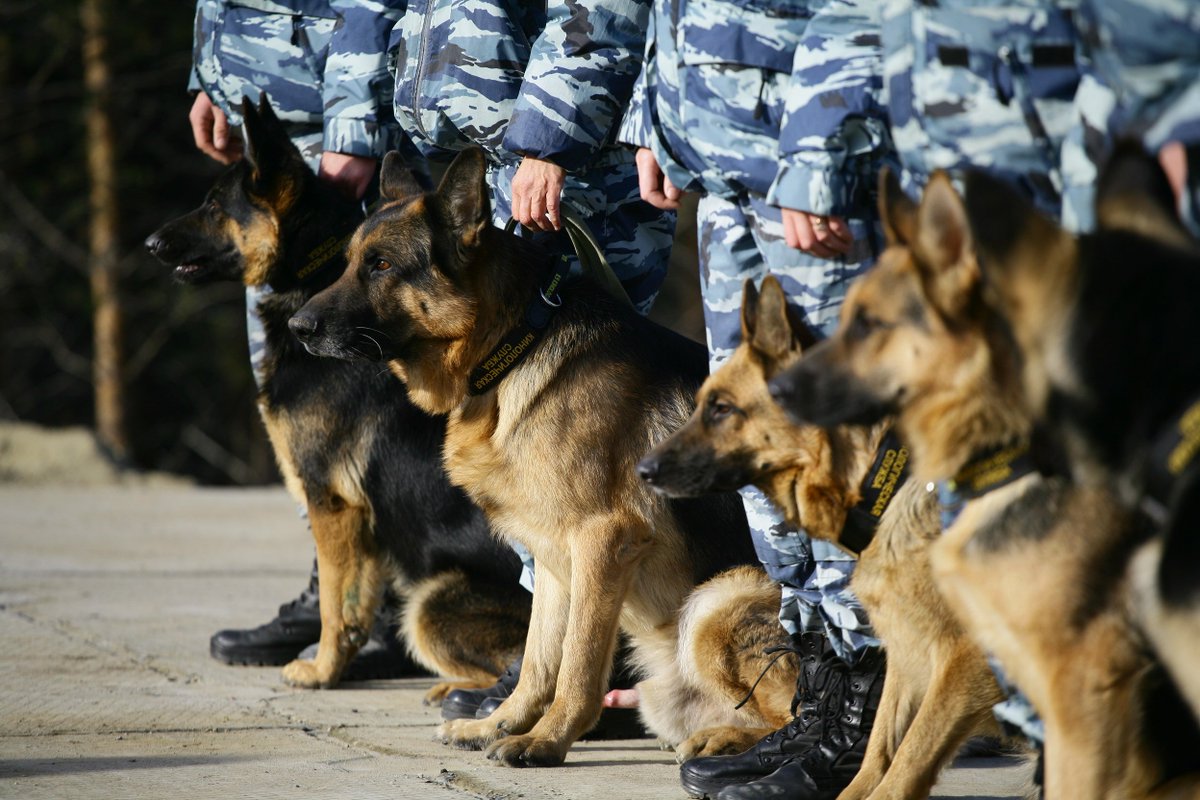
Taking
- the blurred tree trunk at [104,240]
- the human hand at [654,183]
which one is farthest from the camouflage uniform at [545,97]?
the blurred tree trunk at [104,240]

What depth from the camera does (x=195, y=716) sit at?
4.14 meters

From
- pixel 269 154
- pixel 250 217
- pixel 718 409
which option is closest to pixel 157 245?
pixel 250 217

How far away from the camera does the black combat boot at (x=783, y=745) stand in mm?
3260

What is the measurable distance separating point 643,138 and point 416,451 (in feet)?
5.97

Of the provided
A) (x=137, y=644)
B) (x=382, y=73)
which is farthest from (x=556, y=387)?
(x=137, y=644)

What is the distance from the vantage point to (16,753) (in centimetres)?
357

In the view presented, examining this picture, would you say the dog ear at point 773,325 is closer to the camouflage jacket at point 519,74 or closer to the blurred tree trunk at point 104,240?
the camouflage jacket at point 519,74

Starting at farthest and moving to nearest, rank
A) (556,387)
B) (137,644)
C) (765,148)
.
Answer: (137,644), (556,387), (765,148)

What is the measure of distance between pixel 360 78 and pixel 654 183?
5.55ft

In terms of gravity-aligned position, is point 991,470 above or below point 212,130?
above

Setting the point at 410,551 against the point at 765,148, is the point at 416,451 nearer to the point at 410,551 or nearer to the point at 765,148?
the point at 410,551

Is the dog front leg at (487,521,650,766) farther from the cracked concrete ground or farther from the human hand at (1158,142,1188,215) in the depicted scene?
the human hand at (1158,142,1188,215)

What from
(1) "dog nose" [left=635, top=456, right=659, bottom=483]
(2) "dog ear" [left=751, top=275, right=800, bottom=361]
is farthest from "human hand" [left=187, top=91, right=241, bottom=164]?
(2) "dog ear" [left=751, top=275, right=800, bottom=361]

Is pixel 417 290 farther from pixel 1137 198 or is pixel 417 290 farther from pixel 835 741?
pixel 1137 198
